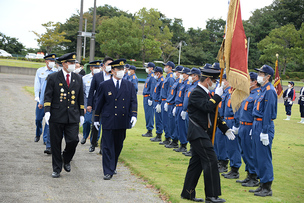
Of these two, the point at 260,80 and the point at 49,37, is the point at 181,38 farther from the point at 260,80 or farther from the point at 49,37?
the point at 260,80

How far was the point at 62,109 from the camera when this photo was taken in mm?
7270

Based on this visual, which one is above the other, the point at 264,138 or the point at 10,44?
the point at 10,44

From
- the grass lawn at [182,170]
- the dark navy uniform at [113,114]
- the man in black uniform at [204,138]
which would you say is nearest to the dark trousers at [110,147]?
the dark navy uniform at [113,114]

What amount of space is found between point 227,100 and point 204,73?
2605mm

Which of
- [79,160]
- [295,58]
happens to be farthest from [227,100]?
[295,58]

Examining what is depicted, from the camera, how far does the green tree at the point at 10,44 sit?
71000 millimetres

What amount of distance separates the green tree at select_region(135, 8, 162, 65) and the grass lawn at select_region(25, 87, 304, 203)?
44.6 meters

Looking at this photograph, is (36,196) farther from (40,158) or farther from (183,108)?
(183,108)

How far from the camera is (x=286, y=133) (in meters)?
16.3

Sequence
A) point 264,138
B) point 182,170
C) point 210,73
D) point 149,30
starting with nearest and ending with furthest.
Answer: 1. point 210,73
2. point 264,138
3. point 182,170
4. point 149,30

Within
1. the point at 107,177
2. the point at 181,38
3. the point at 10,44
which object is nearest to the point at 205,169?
the point at 107,177

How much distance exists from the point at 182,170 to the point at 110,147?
1.94 m

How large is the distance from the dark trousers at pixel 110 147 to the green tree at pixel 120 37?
154 feet

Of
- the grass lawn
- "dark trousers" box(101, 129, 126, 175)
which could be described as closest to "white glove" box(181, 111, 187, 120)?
the grass lawn
